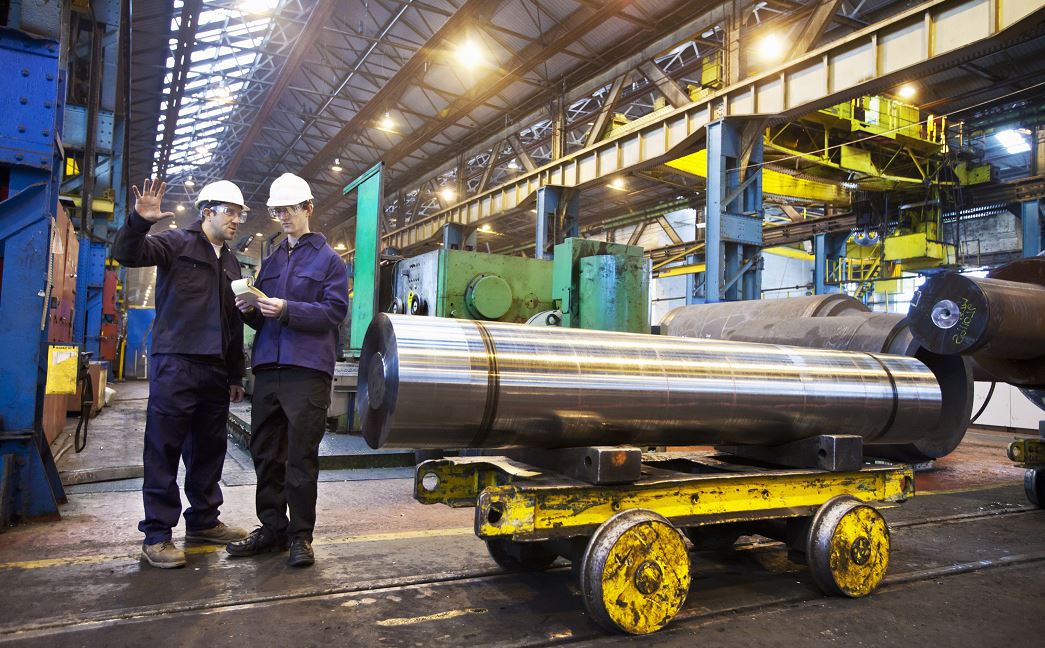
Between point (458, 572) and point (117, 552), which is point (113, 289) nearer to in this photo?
point (117, 552)

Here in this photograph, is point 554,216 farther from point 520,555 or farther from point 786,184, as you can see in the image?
point 520,555

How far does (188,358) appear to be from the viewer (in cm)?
301

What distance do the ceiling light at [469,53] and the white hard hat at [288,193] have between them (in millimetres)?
10427

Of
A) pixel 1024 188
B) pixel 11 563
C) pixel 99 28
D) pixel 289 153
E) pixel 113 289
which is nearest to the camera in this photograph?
pixel 11 563

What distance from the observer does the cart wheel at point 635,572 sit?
222cm

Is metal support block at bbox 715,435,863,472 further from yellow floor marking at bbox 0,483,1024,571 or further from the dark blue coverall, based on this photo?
the dark blue coverall

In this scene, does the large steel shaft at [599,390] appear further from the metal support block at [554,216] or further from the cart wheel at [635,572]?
the metal support block at [554,216]

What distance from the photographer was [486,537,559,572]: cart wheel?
9.53ft

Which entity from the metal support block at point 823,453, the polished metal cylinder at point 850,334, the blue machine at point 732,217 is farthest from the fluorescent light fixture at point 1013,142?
the metal support block at point 823,453

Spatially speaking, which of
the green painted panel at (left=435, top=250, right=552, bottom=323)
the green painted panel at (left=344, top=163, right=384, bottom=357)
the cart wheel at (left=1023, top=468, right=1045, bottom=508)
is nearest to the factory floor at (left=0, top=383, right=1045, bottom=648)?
the cart wheel at (left=1023, top=468, right=1045, bottom=508)

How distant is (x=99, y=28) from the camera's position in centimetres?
799

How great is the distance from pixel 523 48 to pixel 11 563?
12.1 meters

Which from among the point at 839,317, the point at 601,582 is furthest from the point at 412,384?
the point at 839,317

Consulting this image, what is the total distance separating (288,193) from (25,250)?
154 centimetres
